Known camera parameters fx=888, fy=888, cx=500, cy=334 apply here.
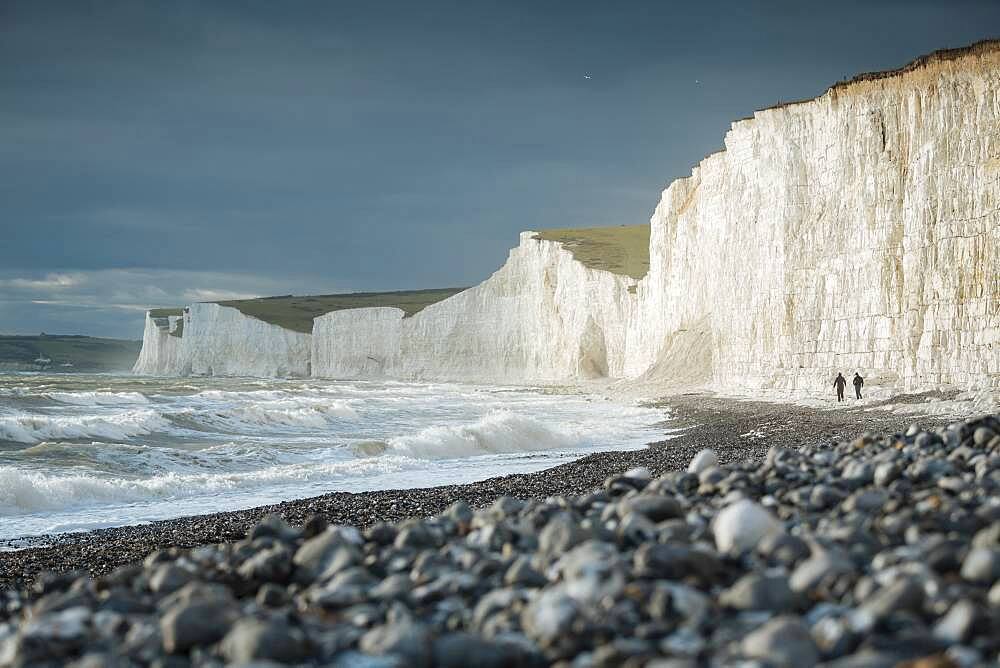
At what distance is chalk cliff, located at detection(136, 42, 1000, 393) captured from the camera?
23.9 meters

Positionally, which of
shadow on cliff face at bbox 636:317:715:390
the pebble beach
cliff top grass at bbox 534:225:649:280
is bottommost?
the pebble beach

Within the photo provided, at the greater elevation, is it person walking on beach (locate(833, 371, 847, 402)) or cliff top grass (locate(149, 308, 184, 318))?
cliff top grass (locate(149, 308, 184, 318))

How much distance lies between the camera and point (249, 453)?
17516 mm

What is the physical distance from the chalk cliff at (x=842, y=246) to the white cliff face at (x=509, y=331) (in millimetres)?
5927

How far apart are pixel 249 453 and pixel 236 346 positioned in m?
82.3

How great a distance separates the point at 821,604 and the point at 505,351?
7378 centimetres

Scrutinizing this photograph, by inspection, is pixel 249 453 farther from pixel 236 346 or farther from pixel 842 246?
pixel 236 346

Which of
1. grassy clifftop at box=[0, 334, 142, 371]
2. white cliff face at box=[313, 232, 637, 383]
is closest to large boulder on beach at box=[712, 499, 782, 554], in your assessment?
white cliff face at box=[313, 232, 637, 383]

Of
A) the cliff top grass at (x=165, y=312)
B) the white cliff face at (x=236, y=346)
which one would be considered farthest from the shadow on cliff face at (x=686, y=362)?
the cliff top grass at (x=165, y=312)

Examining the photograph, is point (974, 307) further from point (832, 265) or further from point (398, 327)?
point (398, 327)

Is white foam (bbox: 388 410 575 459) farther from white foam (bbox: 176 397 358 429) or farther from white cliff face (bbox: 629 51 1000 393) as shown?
white cliff face (bbox: 629 51 1000 393)

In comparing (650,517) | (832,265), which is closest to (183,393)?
(832,265)

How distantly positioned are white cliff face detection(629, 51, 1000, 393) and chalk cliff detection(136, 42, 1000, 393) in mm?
51

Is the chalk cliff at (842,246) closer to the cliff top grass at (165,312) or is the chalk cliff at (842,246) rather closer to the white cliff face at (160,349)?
the white cliff face at (160,349)
